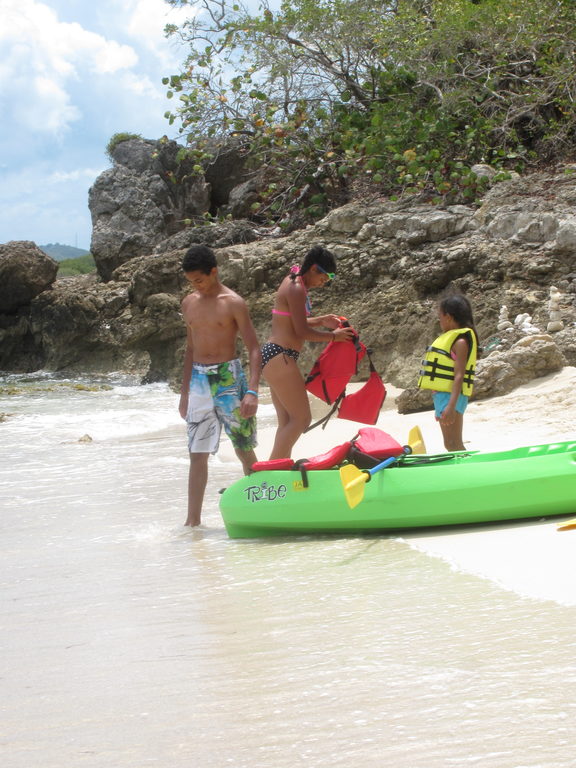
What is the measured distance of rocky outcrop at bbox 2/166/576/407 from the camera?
923cm

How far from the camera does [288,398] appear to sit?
474cm

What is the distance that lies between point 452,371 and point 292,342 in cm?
104

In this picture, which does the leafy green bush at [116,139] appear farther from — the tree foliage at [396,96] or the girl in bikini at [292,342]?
the girl in bikini at [292,342]

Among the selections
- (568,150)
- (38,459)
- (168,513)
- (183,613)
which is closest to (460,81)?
(568,150)

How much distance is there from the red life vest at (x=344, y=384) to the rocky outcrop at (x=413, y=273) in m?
3.00

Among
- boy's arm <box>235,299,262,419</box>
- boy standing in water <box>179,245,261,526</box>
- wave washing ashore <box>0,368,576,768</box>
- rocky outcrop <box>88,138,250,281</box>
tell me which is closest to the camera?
wave washing ashore <box>0,368,576,768</box>

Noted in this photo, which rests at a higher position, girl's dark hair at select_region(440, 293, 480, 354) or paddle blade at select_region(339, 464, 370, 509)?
girl's dark hair at select_region(440, 293, 480, 354)

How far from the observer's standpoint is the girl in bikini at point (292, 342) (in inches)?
185

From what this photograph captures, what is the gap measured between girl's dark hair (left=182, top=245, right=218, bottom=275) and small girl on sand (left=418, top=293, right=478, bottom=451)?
4.84ft

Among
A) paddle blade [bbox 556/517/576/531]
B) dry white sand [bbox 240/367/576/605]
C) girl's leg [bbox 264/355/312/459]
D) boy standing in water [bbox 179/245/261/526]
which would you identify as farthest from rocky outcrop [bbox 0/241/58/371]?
paddle blade [bbox 556/517/576/531]

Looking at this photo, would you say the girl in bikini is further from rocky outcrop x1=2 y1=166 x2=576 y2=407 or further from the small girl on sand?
rocky outcrop x1=2 y1=166 x2=576 y2=407

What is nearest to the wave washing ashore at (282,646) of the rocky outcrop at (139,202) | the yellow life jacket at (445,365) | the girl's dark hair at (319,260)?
the yellow life jacket at (445,365)

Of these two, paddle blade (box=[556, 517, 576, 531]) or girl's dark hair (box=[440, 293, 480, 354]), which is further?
girl's dark hair (box=[440, 293, 480, 354])

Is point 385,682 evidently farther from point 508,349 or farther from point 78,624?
point 508,349
